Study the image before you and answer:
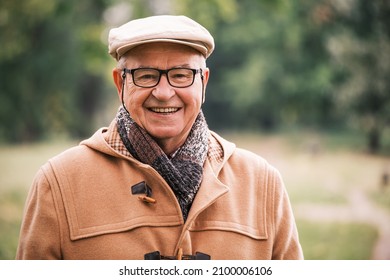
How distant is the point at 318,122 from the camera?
55.8 ft

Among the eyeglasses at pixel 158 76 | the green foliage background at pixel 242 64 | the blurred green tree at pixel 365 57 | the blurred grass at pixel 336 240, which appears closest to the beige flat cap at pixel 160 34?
the eyeglasses at pixel 158 76

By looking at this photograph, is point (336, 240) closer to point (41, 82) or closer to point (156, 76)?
point (156, 76)

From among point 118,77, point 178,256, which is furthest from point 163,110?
point 178,256

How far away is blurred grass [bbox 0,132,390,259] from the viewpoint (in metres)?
6.33

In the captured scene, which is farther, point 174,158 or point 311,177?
point 311,177

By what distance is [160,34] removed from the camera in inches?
77.1

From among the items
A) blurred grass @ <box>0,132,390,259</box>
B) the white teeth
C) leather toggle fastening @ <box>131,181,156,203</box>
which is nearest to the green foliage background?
blurred grass @ <box>0,132,390,259</box>

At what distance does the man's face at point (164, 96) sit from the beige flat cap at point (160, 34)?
45mm

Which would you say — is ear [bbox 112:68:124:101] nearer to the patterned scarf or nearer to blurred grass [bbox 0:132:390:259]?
the patterned scarf

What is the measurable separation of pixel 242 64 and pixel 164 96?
→ 16.9 meters

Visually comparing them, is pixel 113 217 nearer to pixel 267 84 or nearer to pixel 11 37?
pixel 11 37

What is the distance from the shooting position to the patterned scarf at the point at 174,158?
2070 mm

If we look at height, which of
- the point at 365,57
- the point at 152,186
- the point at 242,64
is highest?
the point at 242,64

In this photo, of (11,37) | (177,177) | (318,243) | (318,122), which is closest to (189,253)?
(177,177)
